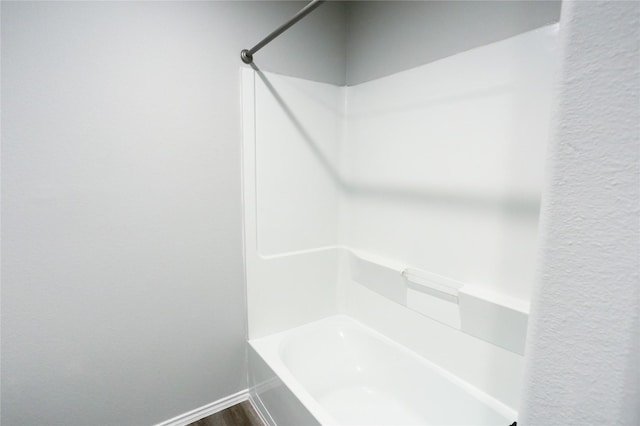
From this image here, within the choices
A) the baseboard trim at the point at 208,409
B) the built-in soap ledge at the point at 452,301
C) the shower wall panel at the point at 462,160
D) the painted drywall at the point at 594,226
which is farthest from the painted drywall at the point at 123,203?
the painted drywall at the point at 594,226

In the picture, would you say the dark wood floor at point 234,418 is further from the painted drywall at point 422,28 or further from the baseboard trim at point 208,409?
the painted drywall at point 422,28

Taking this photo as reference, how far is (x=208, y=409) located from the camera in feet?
5.84

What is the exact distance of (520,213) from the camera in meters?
1.26

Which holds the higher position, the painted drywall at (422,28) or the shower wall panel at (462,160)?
the painted drywall at (422,28)

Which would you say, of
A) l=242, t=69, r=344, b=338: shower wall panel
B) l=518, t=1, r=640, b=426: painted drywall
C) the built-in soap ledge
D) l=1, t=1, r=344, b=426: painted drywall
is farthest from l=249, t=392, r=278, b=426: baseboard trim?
l=518, t=1, r=640, b=426: painted drywall

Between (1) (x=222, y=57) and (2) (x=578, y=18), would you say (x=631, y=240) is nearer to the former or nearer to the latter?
(2) (x=578, y=18)

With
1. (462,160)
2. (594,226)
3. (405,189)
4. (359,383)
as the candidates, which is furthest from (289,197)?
(594,226)

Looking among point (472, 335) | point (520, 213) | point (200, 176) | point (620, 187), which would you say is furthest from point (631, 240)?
point (200, 176)

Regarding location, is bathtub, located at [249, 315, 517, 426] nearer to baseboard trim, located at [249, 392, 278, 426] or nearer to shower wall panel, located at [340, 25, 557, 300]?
baseboard trim, located at [249, 392, 278, 426]

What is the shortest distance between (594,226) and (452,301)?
1.28 m

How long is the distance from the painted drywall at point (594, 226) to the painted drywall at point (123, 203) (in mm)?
1561

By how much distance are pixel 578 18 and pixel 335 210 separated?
182 cm

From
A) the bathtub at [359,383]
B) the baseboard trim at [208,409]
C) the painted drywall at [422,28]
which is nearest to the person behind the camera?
the painted drywall at [422,28]

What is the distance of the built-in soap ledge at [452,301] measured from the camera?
1272 mm
